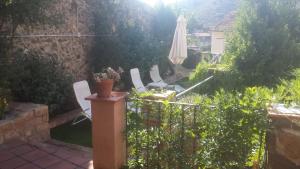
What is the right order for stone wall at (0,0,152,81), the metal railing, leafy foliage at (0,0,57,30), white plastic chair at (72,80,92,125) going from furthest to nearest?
stone wall at (0,0,152,81), white plastic chair at (72,80,92,125), leafy foliage at (0,0,57,30), the metal railing

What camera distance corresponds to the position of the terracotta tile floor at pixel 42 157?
3673 millimetres

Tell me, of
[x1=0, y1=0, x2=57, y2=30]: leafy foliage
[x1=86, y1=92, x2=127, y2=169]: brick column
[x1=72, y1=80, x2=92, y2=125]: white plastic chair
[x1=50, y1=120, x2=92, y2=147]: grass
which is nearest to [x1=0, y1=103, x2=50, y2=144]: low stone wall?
[x1=50, y1=120, x2=92, y2=147]: grass

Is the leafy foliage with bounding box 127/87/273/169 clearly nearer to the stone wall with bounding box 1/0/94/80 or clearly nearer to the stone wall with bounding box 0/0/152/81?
the stone wall with bounding box 0/0/152/81

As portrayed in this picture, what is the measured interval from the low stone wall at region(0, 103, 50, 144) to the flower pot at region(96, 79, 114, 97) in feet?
6.25

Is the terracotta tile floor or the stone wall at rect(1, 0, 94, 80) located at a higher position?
the stone wall at rect(1, 0, 94, 80)

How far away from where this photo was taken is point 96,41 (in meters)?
9.14

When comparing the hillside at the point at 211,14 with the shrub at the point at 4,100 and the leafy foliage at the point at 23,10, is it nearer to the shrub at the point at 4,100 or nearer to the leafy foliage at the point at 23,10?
the leafy foliage at the point at 23,10

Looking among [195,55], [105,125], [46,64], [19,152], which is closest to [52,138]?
[19,152]

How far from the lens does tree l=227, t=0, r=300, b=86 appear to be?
282 inches

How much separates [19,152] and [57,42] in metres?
4.08

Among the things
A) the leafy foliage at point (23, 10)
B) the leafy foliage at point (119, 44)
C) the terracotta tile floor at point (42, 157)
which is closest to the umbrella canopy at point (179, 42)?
the leafy foliage at point (119, 44)

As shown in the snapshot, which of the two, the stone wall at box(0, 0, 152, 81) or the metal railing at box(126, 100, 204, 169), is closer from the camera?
the metal railing at box(126, 100, 204, 169)

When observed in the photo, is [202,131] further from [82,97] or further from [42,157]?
[82,97]

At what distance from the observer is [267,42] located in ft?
23.6
